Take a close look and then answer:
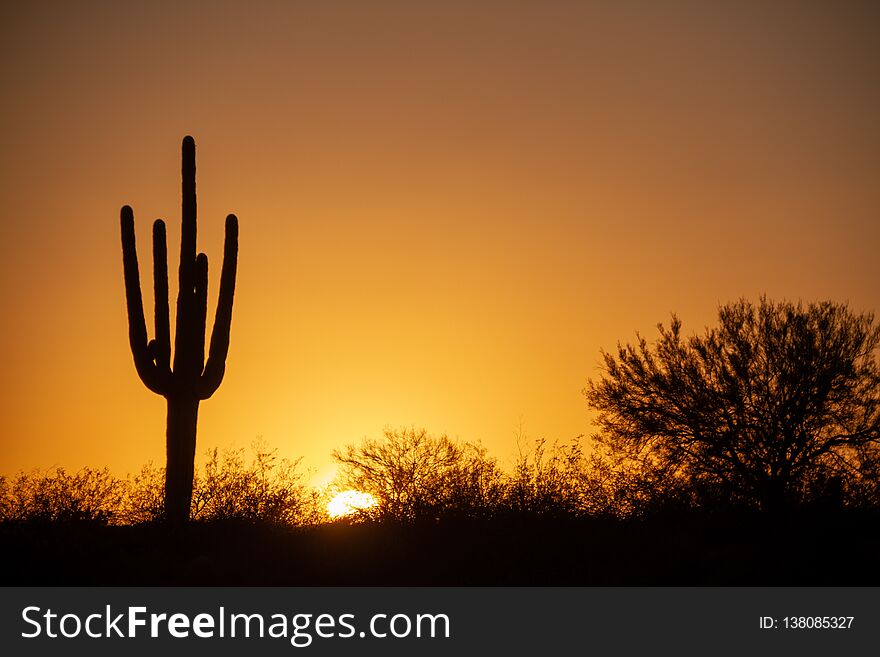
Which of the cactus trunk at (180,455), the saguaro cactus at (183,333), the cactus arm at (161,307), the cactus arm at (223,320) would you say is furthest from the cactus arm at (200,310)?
the cactus trunk at (180,455)

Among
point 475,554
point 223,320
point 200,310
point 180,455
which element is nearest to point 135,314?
point 200,310

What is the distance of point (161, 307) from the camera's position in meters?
16.4

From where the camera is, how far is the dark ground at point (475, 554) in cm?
1112

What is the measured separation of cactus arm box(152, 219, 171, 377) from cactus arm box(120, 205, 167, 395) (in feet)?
0.49

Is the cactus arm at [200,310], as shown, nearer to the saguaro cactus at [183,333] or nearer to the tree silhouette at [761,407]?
the saguaro cactus at [183,333]

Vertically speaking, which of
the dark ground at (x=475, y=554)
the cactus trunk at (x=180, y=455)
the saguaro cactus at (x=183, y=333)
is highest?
the saguaro cactus at (x=183, y=333)

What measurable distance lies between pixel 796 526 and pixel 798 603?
361 centimetres

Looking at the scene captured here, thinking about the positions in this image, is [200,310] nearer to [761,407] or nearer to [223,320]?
[223,320]

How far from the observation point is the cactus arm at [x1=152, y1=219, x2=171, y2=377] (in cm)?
1625

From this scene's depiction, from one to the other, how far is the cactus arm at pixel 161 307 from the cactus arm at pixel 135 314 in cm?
15

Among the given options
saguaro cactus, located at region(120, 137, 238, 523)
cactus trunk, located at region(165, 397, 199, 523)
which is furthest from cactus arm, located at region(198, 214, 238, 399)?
cactus trunk, located at region(165, 397, 199, 523)

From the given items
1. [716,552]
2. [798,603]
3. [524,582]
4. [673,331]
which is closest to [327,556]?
[524,582]

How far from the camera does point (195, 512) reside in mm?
16891

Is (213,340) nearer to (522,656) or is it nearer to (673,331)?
(522,656)
